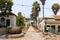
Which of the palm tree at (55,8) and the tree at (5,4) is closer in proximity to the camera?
the tree at (5,4)

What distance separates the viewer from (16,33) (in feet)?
89.6

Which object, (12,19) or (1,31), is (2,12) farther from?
(12,19)

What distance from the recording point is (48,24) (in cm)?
4616

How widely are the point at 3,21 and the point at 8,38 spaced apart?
14.5 metres

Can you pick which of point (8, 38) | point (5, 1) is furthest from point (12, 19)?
point (8, 38)

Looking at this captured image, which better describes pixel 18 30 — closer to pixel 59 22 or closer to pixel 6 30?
pixel 6 30

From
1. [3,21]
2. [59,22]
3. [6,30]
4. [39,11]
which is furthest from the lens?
[39,11]

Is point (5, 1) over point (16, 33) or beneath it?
over

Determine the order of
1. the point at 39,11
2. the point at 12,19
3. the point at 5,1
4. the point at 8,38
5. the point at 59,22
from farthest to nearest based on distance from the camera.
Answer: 1. the point at 39,11
2. the point at 59,22
3. the point at 12,19
4. the point at 5,1
5. the point at 8,38

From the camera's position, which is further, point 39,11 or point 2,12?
point 39,11

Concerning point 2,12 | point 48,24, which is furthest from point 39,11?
point 2,12

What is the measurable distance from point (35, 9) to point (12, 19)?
65.2 ft

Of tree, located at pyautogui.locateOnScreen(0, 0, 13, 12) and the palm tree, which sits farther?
the palm tree

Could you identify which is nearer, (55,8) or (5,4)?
(5,4)
